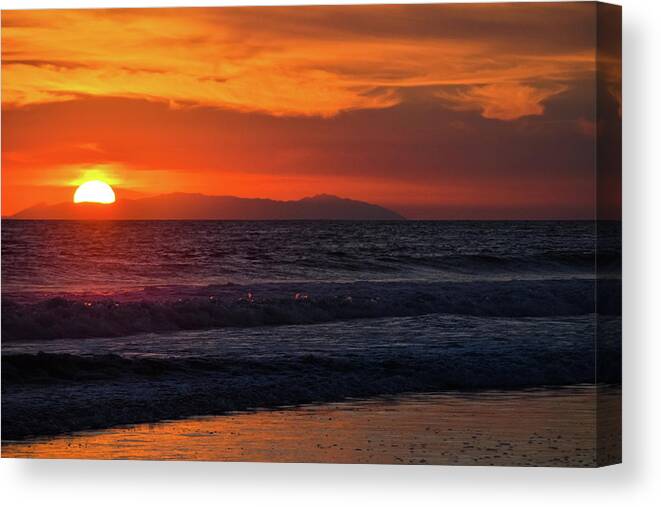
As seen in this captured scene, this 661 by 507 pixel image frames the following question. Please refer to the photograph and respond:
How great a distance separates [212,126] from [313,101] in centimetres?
63

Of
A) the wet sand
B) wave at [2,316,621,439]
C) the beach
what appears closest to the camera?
the wet sand

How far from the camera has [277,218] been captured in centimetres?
1084

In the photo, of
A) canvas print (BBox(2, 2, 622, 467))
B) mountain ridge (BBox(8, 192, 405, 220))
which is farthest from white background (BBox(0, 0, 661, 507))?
mountain ridge (BBox(8, 192, 405, 220))

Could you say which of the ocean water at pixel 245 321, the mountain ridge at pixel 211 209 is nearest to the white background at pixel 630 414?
the ocean water at pixel 245 321

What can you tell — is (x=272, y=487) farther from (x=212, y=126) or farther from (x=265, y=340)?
(x=212, y=126)

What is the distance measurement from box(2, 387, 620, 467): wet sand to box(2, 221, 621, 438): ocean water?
0.11 m

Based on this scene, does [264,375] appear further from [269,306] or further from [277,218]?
[277,218]

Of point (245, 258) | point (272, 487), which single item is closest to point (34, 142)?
point (245, 258)

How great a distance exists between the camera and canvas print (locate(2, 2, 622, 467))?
10266 millimetres

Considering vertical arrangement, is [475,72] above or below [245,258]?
above

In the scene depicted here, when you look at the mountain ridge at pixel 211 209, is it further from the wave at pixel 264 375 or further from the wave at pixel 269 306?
the wave at pixel 264 375

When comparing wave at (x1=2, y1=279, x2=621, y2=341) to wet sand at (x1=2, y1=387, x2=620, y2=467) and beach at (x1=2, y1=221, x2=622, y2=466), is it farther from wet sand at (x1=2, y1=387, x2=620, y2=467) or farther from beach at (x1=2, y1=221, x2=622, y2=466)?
wet sand at (x1=2, y1=387, x2=620, y2=467)

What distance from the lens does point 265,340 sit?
414 inches

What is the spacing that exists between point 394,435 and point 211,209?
1.78 meters
